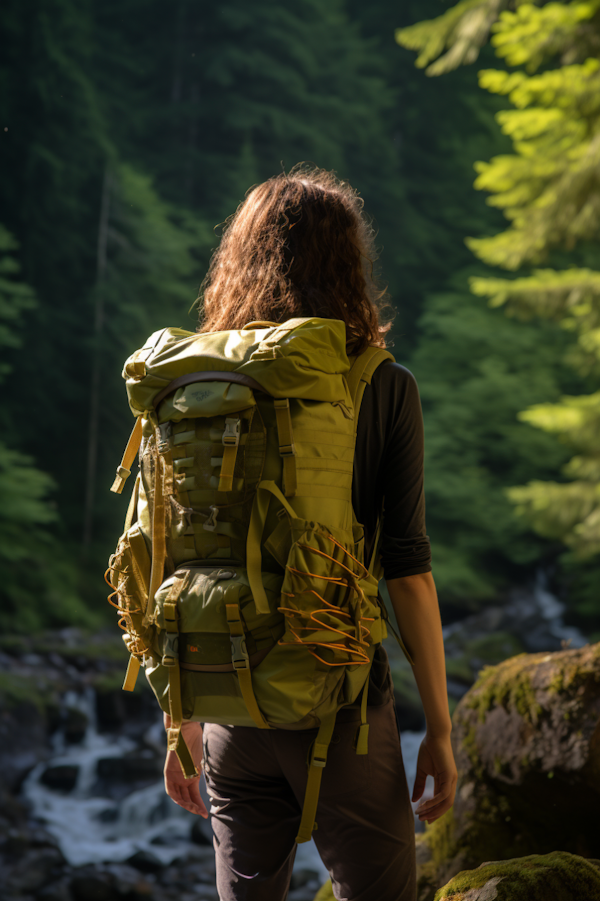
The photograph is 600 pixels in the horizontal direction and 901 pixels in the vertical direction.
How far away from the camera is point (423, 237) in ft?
37.1

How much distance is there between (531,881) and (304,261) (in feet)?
3.58

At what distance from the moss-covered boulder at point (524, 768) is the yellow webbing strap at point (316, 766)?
0.97 metres

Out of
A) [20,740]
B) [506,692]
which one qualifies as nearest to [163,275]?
[20,740]

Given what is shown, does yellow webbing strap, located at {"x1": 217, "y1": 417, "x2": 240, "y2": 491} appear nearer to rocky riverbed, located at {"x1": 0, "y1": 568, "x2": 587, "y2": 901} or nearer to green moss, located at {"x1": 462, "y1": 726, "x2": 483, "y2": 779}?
green moss, located at {"x1": 462, "y1": 726, "x2": 483, "y2": 779}

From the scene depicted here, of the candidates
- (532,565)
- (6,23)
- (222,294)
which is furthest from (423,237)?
(222,294)

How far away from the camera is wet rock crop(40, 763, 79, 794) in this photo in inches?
249

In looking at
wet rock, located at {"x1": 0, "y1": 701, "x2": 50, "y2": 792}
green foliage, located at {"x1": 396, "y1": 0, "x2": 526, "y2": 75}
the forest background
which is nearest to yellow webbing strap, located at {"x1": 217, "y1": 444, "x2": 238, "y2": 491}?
green foliage, located at {"x1": 396, "y1": 0, "x2": 526, "y2": 75}

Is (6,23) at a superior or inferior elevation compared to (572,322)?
superior

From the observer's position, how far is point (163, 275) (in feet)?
30.8

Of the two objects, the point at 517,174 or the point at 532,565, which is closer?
the point at 517,174

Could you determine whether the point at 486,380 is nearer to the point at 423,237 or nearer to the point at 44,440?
→ the point at 423,237

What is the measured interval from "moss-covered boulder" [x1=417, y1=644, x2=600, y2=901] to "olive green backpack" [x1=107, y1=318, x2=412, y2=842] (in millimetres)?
942

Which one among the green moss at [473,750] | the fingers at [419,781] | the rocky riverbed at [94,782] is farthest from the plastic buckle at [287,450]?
the rocky riverbed at [94,782]

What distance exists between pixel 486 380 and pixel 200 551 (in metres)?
8.84
